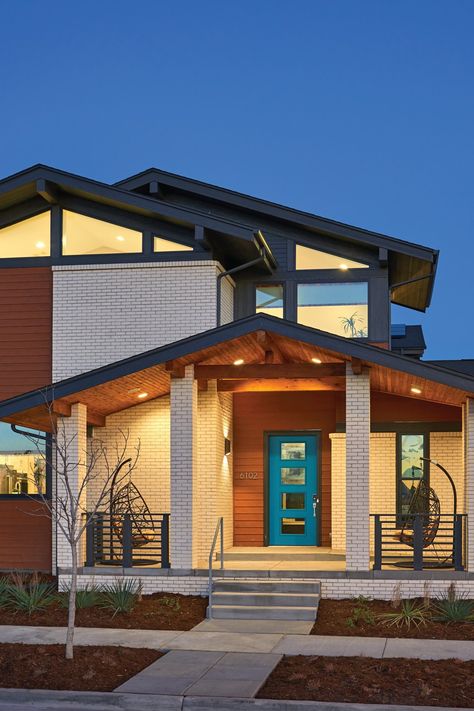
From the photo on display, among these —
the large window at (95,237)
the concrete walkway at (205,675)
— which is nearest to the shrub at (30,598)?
the concrete walkway at (205,675)

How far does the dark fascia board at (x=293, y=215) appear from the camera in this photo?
19359 mm

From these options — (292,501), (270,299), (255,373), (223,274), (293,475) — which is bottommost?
(292,501)

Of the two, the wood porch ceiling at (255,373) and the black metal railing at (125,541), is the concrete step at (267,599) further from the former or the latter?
the wood porch ceiling at (255,373)

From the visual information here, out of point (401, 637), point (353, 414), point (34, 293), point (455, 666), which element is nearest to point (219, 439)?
point (353, 414)

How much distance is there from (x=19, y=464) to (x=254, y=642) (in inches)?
321

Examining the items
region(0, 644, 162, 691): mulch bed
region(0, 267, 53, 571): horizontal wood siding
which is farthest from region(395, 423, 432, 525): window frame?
region(0, 644, 162, 691): mulch bed

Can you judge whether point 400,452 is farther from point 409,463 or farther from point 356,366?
point 356,366

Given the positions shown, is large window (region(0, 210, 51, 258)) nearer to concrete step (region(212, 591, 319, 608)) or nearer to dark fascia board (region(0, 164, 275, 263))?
dark fascia board (region(0, 164, 275, 263))

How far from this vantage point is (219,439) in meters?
18.5

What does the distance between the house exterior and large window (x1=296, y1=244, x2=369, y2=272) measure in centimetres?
4

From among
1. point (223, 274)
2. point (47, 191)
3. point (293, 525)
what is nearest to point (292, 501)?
point (293, 525)

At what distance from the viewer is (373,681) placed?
33.7 feet

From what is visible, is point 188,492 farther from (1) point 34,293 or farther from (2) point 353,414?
(1) point 34,293

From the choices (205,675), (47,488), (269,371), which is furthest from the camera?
(47,488)
